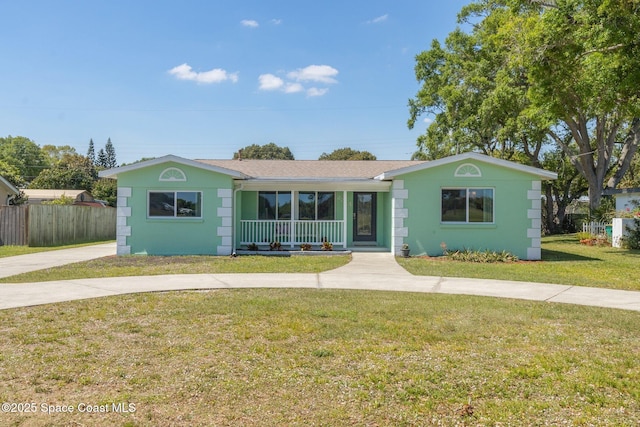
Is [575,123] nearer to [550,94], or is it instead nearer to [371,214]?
[550,94]

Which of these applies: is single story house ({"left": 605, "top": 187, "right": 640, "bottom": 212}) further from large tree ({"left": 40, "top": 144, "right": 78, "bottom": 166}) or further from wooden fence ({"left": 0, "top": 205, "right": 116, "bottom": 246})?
large tree ({"left": 40, "top": 144, "right": 78, "bottom": 166})

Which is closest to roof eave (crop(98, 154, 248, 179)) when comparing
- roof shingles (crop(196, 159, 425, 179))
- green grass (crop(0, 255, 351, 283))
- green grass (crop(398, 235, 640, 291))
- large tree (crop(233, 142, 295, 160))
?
roof shingles (crop(196, 159, 425, 179))

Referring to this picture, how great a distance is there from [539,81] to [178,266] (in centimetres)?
1247

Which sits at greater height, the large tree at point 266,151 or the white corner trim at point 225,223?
the large tree at point 266,151

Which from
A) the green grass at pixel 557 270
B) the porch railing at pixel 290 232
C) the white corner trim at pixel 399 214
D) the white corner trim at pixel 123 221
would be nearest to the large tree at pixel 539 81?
the green grass at pixel 557 270

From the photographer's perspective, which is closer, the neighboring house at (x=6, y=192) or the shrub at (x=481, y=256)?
the shrub at (x=481, y=256)

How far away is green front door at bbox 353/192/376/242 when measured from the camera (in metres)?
17.5

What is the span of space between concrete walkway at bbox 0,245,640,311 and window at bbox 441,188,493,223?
15.0 feet

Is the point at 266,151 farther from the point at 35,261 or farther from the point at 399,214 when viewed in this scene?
the point at 35,261

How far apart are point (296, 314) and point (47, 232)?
16.9m

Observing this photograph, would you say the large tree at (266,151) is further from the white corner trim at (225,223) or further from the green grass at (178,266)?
the green grass at (178,266)

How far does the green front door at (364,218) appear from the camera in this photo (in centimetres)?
1752

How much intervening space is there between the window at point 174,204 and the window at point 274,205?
277 cm

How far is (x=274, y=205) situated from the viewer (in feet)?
56.4
